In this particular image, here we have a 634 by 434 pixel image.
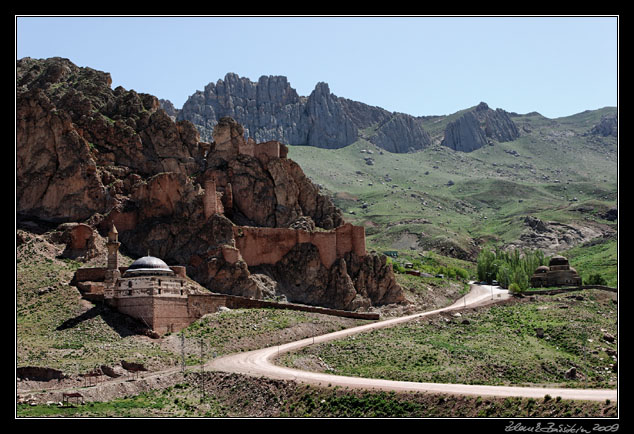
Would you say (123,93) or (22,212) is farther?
(123,93)

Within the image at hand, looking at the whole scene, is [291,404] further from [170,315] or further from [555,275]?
[555,275]

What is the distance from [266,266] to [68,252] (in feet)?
75.9

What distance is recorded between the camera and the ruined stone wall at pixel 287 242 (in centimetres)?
11425

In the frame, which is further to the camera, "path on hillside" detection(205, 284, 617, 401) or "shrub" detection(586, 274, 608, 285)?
"shrub" detection(586, 274, 608, 285)

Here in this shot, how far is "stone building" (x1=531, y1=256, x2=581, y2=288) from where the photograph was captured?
478 feet

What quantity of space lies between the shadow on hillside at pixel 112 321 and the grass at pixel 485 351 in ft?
47.0

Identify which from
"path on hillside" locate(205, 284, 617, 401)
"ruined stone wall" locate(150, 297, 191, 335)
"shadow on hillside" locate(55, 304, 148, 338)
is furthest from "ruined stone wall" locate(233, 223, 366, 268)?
"shadow on hillside" locate(55, 304, 148, 338)

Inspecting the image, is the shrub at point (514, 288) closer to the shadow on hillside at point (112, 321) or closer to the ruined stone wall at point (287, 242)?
the ruined stone wall at point (287, 242)

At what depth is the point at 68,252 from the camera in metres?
104

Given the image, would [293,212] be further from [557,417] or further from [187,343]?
[557,417]

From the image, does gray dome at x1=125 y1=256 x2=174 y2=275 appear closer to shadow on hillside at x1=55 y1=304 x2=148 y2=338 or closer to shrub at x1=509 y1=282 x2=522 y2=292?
shadow on hillside at x1=55 y1=304 x2=148 y2=338

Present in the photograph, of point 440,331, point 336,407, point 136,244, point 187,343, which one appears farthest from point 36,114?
point 336,407

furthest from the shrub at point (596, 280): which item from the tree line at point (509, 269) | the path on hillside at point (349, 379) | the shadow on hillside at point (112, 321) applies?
the shadow on hillside at point (112, 321)

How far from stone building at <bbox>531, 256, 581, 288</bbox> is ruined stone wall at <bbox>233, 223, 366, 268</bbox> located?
39.3 m
